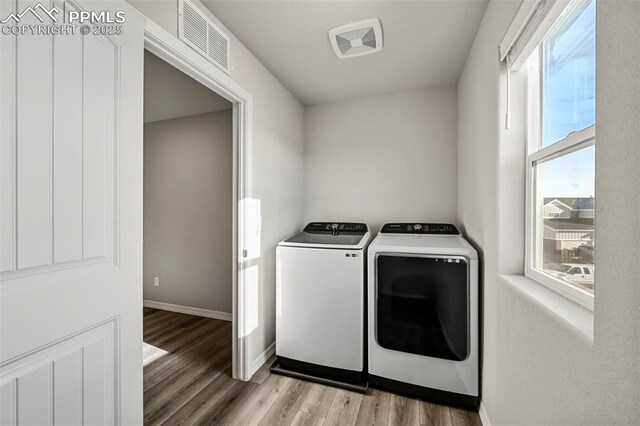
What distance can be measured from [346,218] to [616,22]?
2.33m

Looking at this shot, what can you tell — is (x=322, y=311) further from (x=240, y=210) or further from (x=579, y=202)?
(x=579, y=202)

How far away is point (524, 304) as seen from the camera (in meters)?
1.03

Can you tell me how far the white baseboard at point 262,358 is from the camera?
2.04 metres

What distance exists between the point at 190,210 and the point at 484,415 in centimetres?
331

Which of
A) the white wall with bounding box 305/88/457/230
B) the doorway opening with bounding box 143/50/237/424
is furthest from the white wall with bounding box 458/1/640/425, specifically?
the doorway opening with bounding box 143/50/237/424

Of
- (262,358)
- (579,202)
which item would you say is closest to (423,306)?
(579,202)

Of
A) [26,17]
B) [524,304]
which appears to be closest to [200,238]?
[26,17]

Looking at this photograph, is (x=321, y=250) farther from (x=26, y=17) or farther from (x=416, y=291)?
(x=26, y=17)

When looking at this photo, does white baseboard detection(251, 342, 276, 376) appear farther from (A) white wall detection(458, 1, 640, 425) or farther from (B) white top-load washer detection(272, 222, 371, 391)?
(A) white wall detection(458, 1, 640, 425)

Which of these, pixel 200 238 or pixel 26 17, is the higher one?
pixel 26 17

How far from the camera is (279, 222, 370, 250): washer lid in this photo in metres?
2.03

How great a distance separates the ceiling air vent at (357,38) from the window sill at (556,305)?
164 cm

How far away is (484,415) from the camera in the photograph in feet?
5.06

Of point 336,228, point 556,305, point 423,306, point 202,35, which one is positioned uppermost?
point 202,35
